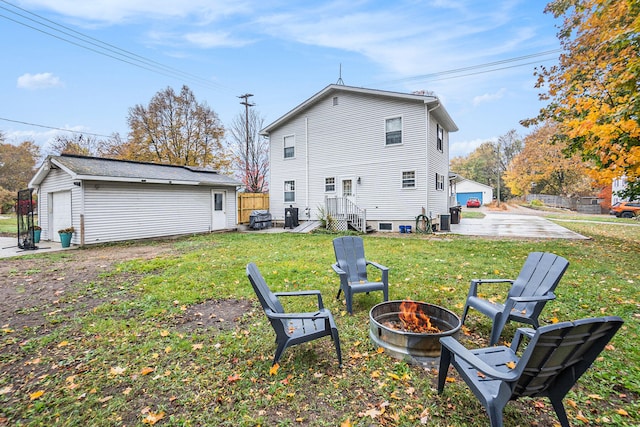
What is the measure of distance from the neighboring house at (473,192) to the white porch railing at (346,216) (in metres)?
35.2

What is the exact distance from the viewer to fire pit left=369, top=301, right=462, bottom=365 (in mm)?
2855

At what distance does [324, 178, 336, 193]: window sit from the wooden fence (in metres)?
4.08

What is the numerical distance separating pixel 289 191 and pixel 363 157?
16.2 feet

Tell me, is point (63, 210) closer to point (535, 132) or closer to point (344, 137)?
point (344, 137)

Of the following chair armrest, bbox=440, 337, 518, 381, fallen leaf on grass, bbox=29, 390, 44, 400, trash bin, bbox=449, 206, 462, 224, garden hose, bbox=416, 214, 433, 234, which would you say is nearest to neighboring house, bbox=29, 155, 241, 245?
fallen leaf on grass, bbox=29, 390, 44, 400

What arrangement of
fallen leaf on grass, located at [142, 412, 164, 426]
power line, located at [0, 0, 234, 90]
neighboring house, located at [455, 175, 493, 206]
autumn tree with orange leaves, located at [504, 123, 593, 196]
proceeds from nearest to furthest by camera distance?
fallen leaf on grass, located at [142, 412, 164, 426], power line, located at [0, 0, 234, 90], autumn tree with orange leaves, located at [504, 123, 593, 196], neighboring house, located at [455, 175, 493, 206]

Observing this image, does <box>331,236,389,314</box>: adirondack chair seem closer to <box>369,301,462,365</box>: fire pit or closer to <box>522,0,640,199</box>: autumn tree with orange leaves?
<box>369,301,462,365</box>: fire pit

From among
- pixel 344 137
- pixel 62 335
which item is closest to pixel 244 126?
pixel 344 137

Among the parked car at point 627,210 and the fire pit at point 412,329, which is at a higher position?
the parked car at point 627,210

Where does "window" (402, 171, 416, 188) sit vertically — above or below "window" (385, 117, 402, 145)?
below

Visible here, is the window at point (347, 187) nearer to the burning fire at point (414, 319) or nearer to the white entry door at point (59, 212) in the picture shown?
the white entry door at point (59, 212)

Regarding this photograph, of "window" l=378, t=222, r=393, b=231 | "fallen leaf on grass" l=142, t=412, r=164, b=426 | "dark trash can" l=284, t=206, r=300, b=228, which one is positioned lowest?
"fallen leaf on grass" l=142, t=412, r=164, b=426

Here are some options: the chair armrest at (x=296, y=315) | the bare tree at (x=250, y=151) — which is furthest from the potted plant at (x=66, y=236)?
the bare tree at (x=250, y=151)

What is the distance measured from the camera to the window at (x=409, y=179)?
1380 cm
